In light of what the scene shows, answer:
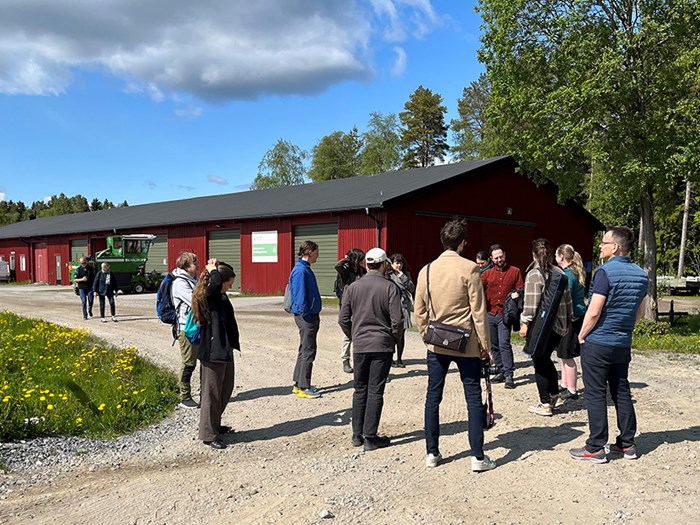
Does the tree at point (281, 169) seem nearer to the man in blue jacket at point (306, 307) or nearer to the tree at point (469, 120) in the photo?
the tree at point (469, 120)

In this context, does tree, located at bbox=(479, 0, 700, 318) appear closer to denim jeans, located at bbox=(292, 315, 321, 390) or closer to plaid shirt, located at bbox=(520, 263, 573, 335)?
plaid shirt, located at bbox=(520, 263, 573, 335)

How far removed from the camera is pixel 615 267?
500 cm

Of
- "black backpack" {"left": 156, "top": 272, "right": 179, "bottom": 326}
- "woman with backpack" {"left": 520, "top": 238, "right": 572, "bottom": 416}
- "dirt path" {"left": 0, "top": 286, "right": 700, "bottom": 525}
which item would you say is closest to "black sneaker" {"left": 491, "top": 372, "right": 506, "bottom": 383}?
"dirt path" {"left": 0, "top": 286, "right": 700, "bottom": 525}

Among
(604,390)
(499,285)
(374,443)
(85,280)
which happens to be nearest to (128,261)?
(85,280)

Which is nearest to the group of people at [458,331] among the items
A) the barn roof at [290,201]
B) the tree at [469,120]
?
the barn roof at [290,201]

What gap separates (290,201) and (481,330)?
23.5 m

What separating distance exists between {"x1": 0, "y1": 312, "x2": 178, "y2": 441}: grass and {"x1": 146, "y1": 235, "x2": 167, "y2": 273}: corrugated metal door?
21.3 metres

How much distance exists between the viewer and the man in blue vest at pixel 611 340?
4969mm

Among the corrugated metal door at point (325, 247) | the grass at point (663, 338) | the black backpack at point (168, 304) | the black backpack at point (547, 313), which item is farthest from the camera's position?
the corrugated metal door at point (325, 247)

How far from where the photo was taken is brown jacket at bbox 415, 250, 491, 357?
4.80 metres

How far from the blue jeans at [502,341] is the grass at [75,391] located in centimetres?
416

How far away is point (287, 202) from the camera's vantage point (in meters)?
27.5

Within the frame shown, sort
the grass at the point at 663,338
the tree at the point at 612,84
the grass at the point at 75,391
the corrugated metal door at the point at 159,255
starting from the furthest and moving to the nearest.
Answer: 1. the corrugated metal door at the point at 159,255
2. the tree at the point at 612,84
3. the grass at the point at 663,338
4. the grass at the point at 75,391

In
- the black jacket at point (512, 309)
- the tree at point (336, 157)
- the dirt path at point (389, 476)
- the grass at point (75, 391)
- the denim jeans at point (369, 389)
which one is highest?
the tree at point (336, 157)
